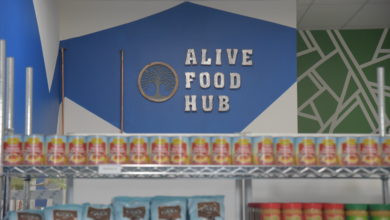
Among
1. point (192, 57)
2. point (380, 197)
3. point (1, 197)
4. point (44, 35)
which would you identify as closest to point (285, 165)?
point (380, 197)

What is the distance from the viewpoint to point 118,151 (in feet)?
6.05

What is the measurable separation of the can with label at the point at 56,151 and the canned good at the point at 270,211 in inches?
29.3

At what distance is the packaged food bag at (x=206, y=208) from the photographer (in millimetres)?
1972

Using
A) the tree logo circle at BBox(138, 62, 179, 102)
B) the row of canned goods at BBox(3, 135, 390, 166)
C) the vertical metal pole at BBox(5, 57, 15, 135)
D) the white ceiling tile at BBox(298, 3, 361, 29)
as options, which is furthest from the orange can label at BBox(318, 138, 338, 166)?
the white ceiling tile at BBox(298, 3, 361, 29)

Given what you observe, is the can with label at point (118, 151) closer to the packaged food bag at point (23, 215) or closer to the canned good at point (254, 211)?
the packaged food bag at point (23, 215)

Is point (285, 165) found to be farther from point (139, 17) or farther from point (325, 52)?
point (325, 52)

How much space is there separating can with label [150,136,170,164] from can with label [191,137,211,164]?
9 centimetres

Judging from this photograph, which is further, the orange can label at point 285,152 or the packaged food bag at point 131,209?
the packaged food bag at point 131,209

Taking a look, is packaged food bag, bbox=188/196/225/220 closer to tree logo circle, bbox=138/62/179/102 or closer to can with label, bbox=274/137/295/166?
can with label, bbox=274/137/295/166

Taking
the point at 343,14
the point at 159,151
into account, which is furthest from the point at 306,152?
the point at 343,14

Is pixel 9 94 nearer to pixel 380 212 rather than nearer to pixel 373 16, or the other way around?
pixel 380 212

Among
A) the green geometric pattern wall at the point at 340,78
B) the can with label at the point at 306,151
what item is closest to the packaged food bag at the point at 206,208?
the can with label at the point at 306,151

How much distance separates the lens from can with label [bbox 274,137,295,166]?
6.00ft

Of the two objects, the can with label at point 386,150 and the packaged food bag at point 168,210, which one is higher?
the can with label at point 386,150
